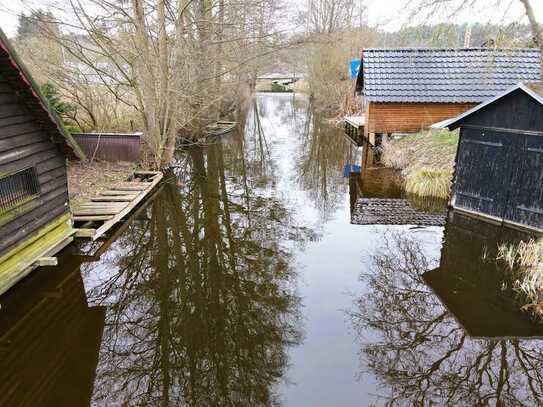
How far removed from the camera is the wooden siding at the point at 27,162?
635 cm

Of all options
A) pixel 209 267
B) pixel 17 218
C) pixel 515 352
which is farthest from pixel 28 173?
pixel 515 352

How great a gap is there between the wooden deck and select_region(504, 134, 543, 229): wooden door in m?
9.31

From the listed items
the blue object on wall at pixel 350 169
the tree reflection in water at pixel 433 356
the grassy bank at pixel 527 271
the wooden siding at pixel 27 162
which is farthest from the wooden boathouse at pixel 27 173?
the blue object on wall at pixel 350 169

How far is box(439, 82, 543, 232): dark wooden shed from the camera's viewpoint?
8.51 m

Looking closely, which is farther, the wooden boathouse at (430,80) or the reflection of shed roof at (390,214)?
the wooden boathouse at (430,80)

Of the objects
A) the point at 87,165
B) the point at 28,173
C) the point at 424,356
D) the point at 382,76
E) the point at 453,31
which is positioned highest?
the point at 453,31

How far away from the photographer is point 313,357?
18.2ft

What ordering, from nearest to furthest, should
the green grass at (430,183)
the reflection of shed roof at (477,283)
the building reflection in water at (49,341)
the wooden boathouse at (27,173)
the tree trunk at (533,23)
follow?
the building reflection in water at (49,341) < the reflection of shed roof at (477,283) < the wooden boathouse at (27,173) < the tree trunk at (533,23) < the green grass at (430,183)

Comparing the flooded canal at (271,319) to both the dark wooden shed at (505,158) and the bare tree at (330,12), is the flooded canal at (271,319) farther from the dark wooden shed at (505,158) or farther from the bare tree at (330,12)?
the bare tree at (330,12)

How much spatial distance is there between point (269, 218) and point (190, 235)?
2291 millimetres

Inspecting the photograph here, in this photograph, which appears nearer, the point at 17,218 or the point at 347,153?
the point at 17,218

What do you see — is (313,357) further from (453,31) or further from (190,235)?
(453,31)

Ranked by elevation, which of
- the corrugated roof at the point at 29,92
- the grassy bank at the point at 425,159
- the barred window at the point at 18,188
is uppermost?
the corrugated roof at the point at 29,92

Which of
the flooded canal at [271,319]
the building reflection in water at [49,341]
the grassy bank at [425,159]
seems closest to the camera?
the building reflection in water at [49,341]
